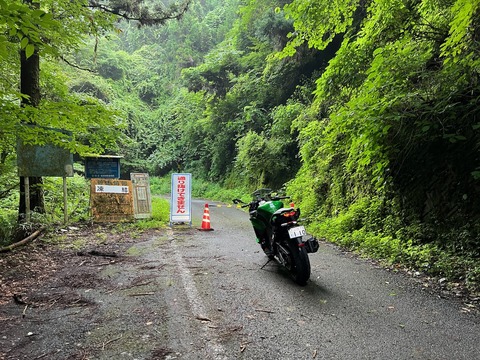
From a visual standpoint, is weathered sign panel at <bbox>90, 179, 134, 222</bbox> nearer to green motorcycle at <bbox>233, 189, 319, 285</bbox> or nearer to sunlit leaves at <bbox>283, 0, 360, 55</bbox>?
green motorcycle at <bbox>233, 189, 319, 285</bbox>

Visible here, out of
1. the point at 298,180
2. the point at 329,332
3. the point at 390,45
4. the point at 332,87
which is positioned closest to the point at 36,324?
the point at 329,332

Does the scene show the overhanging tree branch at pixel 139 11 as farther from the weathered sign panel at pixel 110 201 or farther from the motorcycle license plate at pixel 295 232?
the motorcycle license plate at pixel 295 232

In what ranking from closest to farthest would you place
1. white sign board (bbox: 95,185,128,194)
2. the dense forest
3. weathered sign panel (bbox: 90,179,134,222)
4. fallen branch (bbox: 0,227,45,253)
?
the dense forest, fallen branch (bbox: 0,227,45,253), weathered sign panel (bbox: 90,179,134,222), white sign board (bbox: 95,185,128,194)

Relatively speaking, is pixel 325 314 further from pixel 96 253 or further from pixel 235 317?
pixel 96 253

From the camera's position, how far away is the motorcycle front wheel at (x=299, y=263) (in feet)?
15.0

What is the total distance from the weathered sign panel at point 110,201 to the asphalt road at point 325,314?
221 inches

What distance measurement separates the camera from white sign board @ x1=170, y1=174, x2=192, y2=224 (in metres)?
Result: 10.4

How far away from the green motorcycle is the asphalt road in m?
0.25

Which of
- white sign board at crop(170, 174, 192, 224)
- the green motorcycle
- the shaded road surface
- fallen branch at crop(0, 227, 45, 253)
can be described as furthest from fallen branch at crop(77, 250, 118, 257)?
white sign board at crop(170, 174, 192, 224)

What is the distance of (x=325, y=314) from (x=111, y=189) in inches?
351

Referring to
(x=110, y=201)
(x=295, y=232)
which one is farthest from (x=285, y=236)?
(x=110, y=201)

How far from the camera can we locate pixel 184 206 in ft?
34.3

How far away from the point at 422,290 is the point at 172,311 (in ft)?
10.5

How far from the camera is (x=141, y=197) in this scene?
11.4m
